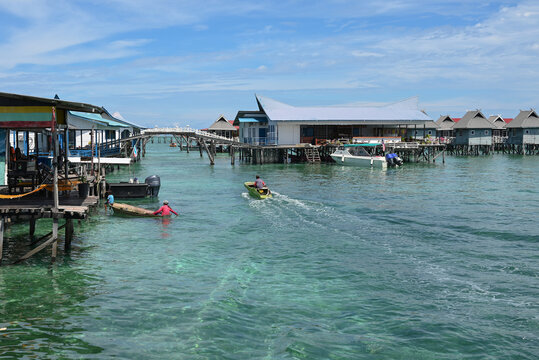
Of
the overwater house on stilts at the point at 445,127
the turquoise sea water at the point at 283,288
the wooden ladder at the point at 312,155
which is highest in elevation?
the overwater house on stilts at the point at 445,127

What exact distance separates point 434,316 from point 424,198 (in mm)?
20055

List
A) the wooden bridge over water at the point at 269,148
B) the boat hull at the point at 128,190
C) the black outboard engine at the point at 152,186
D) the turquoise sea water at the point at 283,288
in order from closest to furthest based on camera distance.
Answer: the turquoise sea water at the point at 283,288 < the boat hull at the point at 128,190 < the black outboard engine at the point at 152,186 < the wooden bridge over water at the point at 269,148

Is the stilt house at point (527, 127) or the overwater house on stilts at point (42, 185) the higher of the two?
the stilt house at point (527, 127)

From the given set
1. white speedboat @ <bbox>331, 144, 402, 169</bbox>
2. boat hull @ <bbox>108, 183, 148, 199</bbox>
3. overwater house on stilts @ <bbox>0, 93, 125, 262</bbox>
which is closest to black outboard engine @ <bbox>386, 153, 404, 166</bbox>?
white speedboat @ <bbox>331, 144, 402, 169</bbox>

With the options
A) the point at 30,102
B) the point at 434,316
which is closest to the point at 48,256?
the point at 30,102

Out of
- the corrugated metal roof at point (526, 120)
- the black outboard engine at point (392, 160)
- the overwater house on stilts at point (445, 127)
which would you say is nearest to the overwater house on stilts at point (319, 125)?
the black outboard engine at point (392, 160)

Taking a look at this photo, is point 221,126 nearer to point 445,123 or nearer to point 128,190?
point 445,123

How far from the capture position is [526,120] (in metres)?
89.3

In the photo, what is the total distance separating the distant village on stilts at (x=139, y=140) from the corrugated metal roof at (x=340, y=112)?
0.47 ft

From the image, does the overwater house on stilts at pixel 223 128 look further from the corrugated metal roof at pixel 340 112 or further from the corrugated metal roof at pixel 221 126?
the corrugated metal roof at pixel 340 112

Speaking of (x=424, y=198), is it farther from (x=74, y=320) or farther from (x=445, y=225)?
(x=74, y=320)

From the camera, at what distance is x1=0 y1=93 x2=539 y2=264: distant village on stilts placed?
607 inches

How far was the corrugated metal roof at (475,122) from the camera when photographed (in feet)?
287

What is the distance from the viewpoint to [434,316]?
11.9 m
